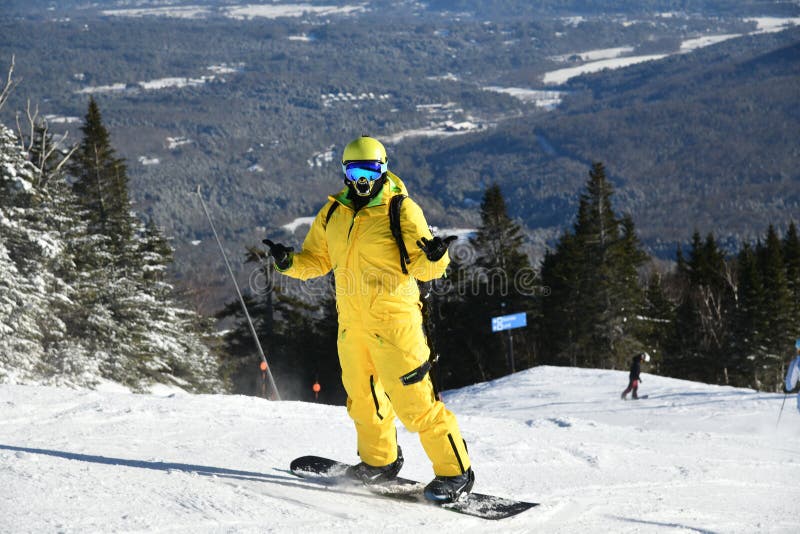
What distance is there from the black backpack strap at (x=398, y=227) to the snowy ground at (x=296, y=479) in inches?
55.7

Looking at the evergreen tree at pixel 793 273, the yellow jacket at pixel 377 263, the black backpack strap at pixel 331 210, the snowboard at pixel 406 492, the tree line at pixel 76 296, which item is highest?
the black backpack strap at pixel 331 210

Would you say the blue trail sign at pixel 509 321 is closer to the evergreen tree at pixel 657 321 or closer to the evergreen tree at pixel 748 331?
the evergreen tree at pixel 657 321

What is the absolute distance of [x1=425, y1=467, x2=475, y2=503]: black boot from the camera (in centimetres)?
502

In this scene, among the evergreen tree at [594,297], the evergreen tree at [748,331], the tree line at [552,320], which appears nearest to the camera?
the tree line at [552,320]

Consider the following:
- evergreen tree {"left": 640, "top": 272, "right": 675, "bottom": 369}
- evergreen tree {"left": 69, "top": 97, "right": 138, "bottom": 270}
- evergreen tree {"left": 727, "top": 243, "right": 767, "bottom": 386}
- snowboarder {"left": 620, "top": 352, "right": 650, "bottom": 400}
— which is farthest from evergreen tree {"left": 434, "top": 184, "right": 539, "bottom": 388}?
snowboarder {"left": 620, "top": 352, "right": 650, "bottom": 400}

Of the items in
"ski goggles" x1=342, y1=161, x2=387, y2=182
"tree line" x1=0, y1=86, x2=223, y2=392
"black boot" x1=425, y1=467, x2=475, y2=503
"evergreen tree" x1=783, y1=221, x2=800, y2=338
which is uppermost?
"ski goggles" x1=342, y1=161, x2=387, y2=182

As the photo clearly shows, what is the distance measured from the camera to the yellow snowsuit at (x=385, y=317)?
4945mm

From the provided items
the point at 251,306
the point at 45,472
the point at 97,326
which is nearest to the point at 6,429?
the point at 45,472

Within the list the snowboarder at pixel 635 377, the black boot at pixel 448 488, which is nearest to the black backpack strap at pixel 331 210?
the black boot at pixel 448 488

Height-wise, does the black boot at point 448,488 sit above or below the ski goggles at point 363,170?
below

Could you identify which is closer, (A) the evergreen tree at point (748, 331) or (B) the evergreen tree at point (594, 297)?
(B) the evergreen tree at point (594, 297)

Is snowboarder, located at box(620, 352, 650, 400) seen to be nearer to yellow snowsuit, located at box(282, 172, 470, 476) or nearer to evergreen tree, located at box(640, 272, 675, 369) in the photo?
yellow snowsuit, located at box(282, 172, 470, 476)

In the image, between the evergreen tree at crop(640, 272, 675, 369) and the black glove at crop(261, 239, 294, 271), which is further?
the evergreen tree at crop(640, 272, 675, 369)

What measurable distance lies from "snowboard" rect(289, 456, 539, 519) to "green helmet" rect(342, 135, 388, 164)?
1.98 meters
